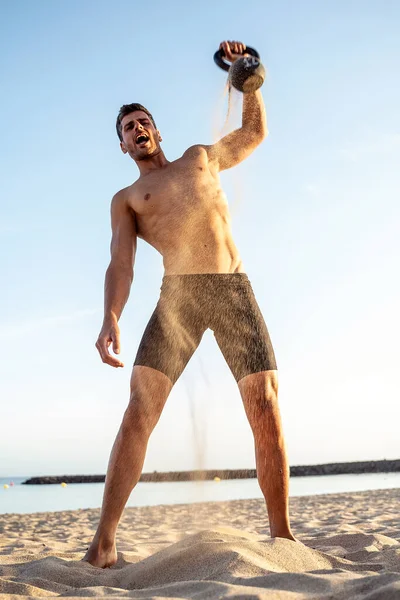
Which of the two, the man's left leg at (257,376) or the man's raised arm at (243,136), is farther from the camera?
the man's raised arm at (243,136)

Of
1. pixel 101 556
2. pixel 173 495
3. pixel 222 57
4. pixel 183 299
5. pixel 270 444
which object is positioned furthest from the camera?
pixel 173 495

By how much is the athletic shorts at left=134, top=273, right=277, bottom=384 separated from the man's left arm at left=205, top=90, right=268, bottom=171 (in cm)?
Answer: 76

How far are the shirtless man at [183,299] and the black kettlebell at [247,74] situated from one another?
9cm

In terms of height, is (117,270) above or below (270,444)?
above

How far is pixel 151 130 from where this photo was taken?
3.72 metres

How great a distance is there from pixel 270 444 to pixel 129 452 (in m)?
0.66

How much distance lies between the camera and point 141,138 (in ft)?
12.1

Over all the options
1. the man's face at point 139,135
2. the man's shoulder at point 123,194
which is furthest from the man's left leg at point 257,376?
the man's face at point 139,135

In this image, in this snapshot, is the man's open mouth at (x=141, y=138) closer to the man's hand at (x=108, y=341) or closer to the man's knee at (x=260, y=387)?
the man's hand at (x=108, y=341)

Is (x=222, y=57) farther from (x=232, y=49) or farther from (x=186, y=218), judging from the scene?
(x=186, y=218)

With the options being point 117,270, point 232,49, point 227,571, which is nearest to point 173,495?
point 117,270

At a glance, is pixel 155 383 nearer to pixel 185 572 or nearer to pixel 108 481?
pixel 108 481

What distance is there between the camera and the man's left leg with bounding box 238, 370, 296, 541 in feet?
9.96

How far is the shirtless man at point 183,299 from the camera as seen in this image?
3059 millimetres
